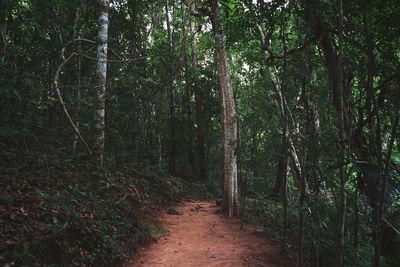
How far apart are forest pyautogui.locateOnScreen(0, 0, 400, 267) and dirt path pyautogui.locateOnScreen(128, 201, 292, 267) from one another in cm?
7

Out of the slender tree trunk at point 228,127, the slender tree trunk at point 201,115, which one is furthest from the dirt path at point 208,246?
the slender tree trunk at point 201,115

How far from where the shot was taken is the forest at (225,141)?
3762mm

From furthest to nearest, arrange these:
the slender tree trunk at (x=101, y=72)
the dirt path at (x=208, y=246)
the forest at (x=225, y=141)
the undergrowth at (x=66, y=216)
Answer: the slender tree trunk at (x=101, y=72)
the dirt path at (x=208, y=246)
the undergrowth at (x=66, y=216)
the forest at (x=225, y=141)

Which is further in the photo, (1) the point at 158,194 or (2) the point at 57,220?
(1) the point at 158,194

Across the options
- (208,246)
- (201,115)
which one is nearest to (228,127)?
(208,246)

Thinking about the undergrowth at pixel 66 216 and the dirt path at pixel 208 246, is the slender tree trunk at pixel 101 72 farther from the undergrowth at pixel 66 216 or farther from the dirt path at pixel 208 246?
the dirt path at pixel 208 246

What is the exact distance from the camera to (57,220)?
484 centimetres

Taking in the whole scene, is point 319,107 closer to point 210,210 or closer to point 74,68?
point 210,210

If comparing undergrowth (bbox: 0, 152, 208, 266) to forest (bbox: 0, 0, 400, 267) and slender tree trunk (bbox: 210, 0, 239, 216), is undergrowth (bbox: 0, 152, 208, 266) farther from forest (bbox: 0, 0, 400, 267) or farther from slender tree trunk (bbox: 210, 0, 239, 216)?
slender tree trunk (bbox: 210, 0, 239, 216)

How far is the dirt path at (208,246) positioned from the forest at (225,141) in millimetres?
67

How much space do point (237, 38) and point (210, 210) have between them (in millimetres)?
5820

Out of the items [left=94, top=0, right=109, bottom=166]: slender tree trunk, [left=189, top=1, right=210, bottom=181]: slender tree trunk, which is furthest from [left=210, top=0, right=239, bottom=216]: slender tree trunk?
[left=189, top=1, right=210, bottom=181]: slender tree trunk

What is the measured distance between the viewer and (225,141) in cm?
995

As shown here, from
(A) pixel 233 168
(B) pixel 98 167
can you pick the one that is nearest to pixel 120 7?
(B) pixel 98 167
